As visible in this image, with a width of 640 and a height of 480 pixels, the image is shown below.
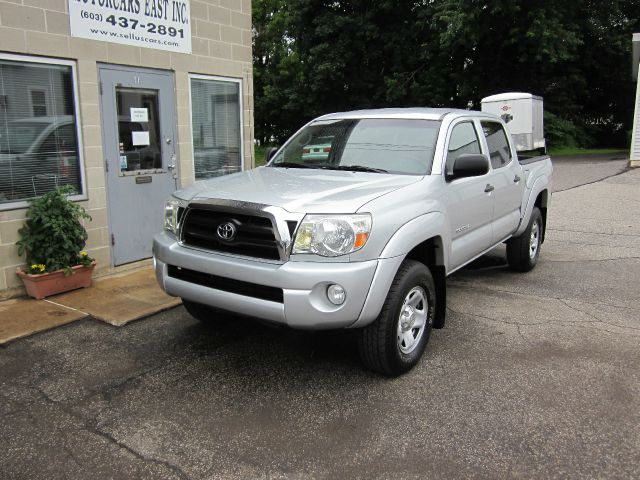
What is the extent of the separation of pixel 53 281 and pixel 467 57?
24894mm

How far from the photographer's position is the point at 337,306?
340 centimetres

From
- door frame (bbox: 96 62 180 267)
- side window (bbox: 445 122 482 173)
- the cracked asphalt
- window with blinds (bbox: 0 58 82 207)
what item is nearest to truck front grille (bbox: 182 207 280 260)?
the cracked asphalt

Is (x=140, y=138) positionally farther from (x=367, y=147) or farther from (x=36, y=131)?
(x=367, y=147)

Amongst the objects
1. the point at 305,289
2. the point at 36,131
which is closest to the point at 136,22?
the point at 36,131

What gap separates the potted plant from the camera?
5527mm

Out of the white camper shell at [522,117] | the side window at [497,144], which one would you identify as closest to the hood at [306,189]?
the side window at [497,144]

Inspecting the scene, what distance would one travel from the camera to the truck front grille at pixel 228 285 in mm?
3483

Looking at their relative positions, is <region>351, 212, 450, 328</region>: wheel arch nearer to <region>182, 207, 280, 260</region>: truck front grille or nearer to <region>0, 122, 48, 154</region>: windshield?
<region>182, 207, 280, 260</region>: truck front grille

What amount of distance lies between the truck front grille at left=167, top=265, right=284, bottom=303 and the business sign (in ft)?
10.9

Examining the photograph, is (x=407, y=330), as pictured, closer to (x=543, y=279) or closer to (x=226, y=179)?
(x=226, y=179)

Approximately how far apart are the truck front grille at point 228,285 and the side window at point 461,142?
1894 millimetres

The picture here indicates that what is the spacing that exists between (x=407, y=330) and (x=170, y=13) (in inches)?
192

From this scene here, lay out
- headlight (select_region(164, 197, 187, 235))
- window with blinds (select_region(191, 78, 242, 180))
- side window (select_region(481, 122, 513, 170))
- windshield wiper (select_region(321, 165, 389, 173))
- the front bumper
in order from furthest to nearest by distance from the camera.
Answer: window with blinds (select_region(191, 78, 242, 180)) → side window (select_region(481, 122, 513, 170)) → windshield wiper (select_region(321, 165, 389, 173)) → headlight (select_region(164, 197, 187, 235)) → the front bumper

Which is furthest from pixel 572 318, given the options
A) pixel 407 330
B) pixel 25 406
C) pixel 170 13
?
pixel 170 13
